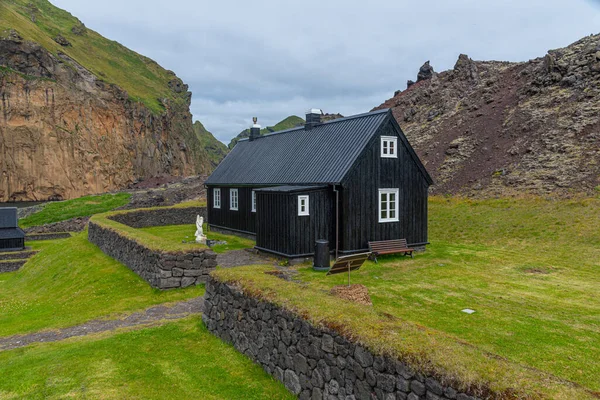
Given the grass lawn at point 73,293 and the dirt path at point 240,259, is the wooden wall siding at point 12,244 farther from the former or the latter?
the dirt path at point 240,259

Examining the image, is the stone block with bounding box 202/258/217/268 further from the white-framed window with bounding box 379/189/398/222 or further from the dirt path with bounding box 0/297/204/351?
the white-framed window with bounding box 379/189/398/222

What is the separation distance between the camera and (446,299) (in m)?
12.9

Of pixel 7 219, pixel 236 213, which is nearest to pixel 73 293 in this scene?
pixel 236 213

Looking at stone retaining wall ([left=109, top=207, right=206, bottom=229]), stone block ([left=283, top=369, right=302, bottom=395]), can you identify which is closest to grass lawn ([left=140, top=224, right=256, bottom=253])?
stone retaining wall ([left=109, top=207, right=206, bottom=229])

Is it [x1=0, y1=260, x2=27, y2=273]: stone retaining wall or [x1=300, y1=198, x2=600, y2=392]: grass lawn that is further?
[x1=0, y1=260, x2=27, y2=273]: stone retaining wall

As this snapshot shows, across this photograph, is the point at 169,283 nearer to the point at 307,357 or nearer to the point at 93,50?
the point at 307,357

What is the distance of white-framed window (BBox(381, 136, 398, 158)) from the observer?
19688 mm

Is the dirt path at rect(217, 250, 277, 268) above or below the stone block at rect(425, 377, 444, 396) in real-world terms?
below

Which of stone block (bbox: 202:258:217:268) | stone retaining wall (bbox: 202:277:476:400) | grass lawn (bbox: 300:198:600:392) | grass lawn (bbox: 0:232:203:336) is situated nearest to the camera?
stone retaining wall (bbox: 202:277:476:400)

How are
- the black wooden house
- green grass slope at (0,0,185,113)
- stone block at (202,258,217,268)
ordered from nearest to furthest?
stone block at (202,258,217,268) < the black wooden house < green grass slope at (0,0,185,113)

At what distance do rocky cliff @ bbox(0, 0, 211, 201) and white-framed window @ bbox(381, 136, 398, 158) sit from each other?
67.0 metres

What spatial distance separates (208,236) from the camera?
90.3 feet

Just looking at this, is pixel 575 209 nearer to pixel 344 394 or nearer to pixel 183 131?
pixel 344 394

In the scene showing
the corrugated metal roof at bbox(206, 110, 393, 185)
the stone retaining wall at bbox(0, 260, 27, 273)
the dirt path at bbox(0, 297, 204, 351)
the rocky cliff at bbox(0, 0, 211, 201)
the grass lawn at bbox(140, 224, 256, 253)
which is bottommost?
the stone retaining wall at bbox(0, 260, 27, 273)
